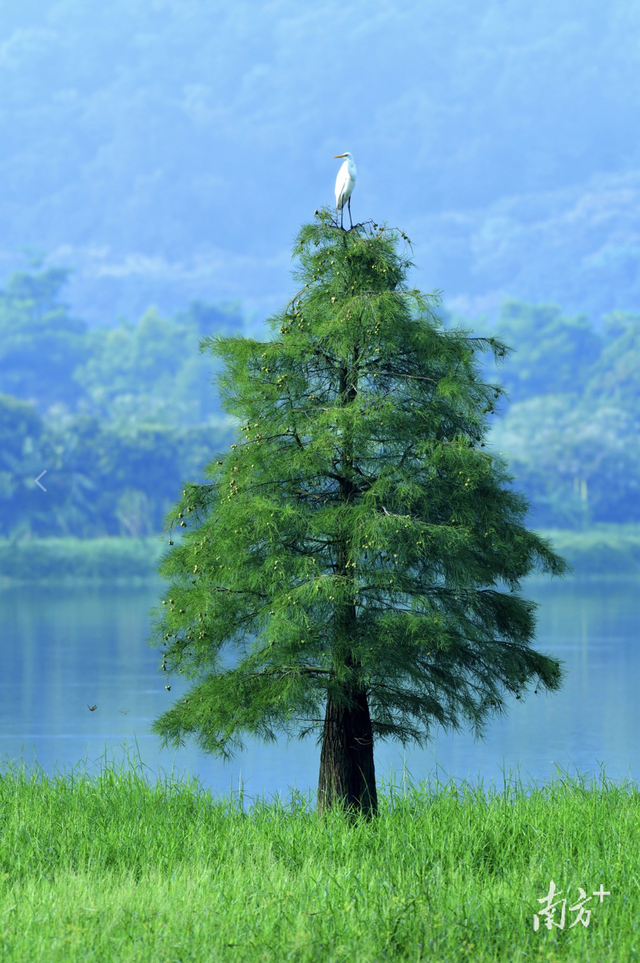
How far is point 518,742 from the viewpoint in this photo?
14938mm

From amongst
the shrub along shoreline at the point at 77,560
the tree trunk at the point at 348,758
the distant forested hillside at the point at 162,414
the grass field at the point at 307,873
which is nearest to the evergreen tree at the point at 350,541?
the tree trunk at the point at 348,758

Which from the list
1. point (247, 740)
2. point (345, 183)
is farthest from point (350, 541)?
point (247, 740)

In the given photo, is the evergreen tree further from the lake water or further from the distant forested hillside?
the distant forested hillside

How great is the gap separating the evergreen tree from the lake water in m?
0.58

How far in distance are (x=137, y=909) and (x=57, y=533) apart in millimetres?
41199

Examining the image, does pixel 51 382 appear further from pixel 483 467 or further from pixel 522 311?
pixel 483 467

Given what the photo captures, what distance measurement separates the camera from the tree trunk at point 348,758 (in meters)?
6.53

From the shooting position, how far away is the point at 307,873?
514 centimetres

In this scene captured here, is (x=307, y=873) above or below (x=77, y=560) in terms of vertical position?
below

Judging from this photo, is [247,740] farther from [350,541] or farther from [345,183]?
[345,183]

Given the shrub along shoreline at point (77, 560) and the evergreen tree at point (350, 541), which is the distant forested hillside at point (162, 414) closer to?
the shrub along shoreline at point (77, 560)
